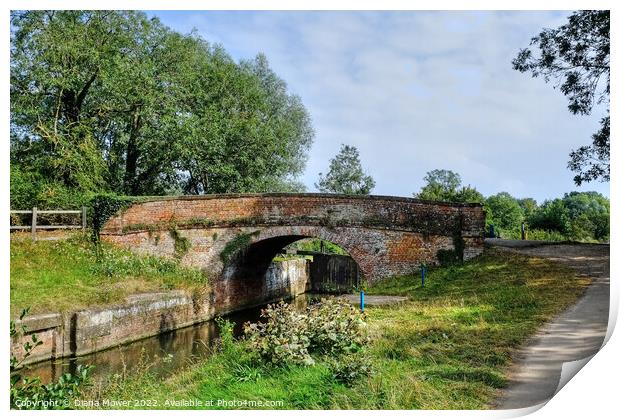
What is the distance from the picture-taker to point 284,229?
1347 cm

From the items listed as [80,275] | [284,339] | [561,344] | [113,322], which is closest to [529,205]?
[561,344]

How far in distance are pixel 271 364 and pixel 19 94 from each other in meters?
5.41

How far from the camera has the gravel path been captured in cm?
436

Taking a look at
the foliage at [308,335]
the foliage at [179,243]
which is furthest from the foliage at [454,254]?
the foliage at [179,243]

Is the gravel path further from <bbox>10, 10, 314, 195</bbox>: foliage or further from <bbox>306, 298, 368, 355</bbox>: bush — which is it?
<bbox>10, 10, 314, 195</bbox>: foliage

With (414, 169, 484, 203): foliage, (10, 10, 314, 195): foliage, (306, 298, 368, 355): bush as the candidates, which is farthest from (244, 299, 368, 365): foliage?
(414, 169, 484, 203): foliage

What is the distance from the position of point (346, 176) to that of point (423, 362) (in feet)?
79.8

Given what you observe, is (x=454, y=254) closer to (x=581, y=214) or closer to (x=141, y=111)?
(x=581, y=214)

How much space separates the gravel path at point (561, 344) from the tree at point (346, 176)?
21.2m

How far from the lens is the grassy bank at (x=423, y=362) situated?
4496 mm

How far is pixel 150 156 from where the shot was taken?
15406 millimetres

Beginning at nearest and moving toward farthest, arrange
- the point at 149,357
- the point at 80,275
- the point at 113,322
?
the point at 149,357 → the point at 113,322 → the point at 80,275

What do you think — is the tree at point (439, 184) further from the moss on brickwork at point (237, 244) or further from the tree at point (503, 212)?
the moss on brickwork at point (237, 244)

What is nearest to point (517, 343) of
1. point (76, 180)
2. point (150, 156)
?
point (76, 180)
